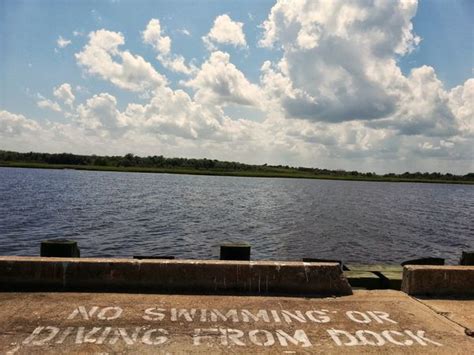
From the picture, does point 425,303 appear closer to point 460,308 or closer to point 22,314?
point 460,308

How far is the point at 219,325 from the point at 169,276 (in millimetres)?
1653

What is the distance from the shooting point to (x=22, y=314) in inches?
249

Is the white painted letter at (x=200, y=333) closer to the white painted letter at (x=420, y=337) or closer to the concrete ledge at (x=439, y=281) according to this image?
the white painted letter at (x=420, y=337)

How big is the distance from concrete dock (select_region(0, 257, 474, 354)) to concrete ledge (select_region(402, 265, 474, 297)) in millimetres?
18

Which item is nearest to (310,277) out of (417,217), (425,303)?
(425,303)

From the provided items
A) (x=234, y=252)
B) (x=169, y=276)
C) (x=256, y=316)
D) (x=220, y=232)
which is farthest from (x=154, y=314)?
(x=220, y=232)

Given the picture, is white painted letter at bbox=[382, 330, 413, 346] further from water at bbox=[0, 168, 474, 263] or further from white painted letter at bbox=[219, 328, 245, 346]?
water at bbox=[0, 168, 474, 263]

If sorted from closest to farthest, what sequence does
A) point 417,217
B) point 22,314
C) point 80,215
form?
point 22,314 → point 80,215 → point 417,217

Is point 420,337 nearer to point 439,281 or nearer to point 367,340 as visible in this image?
point 367,340

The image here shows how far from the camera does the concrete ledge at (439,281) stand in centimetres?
787

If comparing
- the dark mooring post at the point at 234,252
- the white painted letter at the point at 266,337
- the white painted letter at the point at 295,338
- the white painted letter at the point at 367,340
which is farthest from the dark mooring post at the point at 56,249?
the white painted letter at the point at 367,340

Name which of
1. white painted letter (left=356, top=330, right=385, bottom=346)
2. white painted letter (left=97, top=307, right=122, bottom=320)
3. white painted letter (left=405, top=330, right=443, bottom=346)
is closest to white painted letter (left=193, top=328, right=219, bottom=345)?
white painted letter (left=97, top=307, right=122, bottom=320)

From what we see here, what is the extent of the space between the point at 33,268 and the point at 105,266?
1.17m

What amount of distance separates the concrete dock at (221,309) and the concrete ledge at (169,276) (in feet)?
0.05
